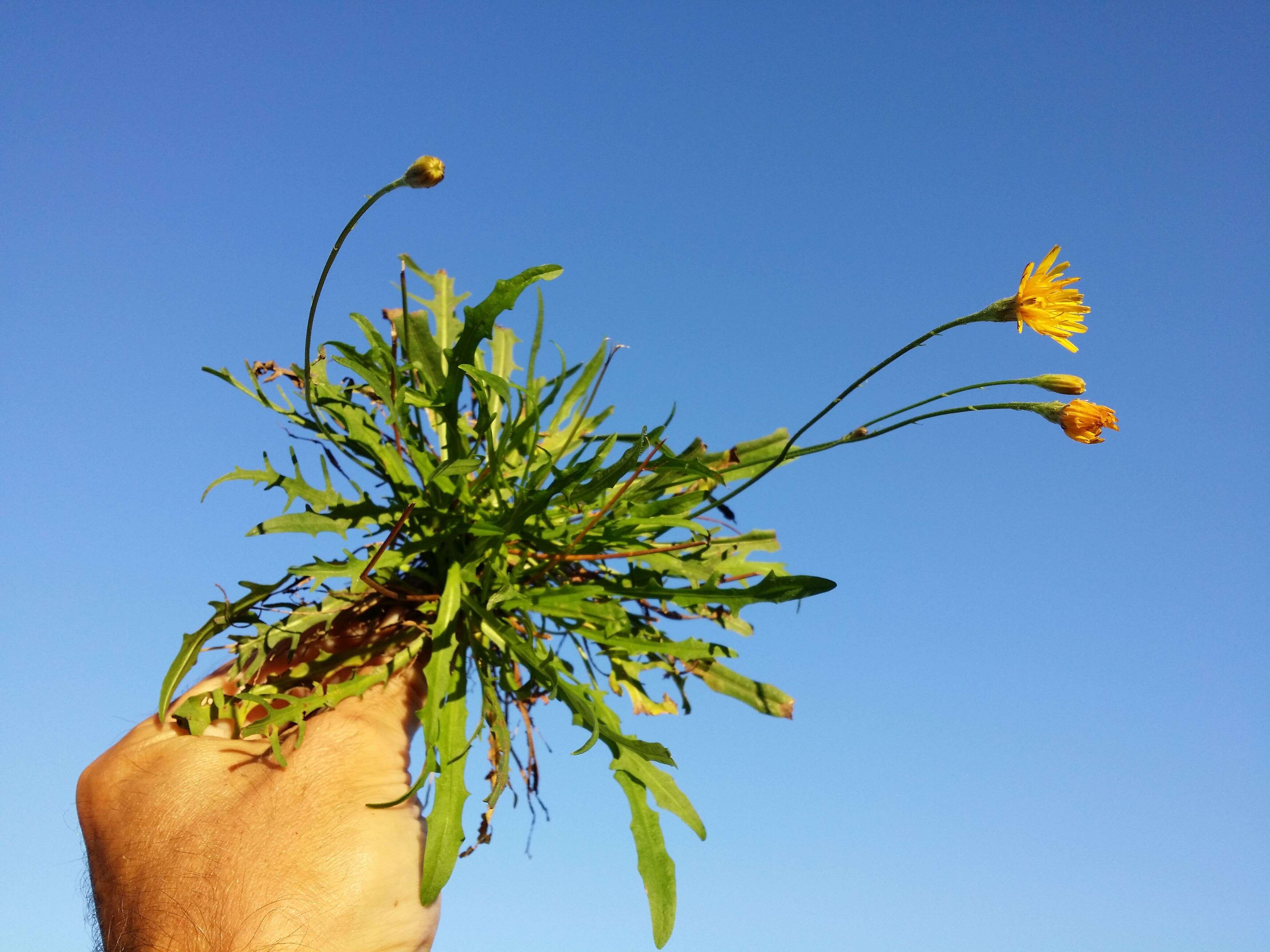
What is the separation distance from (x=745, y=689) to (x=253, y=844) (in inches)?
51.9

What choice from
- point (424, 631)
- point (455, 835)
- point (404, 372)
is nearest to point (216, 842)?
point (455, 835)

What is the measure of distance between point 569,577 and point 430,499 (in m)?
0.44

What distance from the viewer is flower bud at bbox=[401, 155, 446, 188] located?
1.63 m

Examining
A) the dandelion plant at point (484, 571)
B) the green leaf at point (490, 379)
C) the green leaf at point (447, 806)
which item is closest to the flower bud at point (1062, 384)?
the dandelion plant at point (484, 571)

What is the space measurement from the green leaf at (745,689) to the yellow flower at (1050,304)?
1.20 metres

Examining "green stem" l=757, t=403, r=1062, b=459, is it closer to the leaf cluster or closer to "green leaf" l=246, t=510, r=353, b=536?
the leaf cluster

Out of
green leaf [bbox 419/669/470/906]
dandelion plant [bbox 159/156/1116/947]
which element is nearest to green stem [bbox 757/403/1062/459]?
dandelion plant [bbox 159/156/1116/947]

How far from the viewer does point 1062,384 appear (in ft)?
5.76

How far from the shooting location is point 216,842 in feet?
5.62

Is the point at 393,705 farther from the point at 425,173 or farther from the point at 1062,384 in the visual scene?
the point at 1062,384

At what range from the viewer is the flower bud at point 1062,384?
5.73 ft

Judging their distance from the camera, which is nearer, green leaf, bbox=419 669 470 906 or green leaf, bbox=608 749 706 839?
green leaf, bbox=419 669 470 906

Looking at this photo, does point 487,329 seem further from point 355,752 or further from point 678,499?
point 355,752

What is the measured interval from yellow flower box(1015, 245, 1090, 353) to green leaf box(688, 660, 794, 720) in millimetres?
1204
